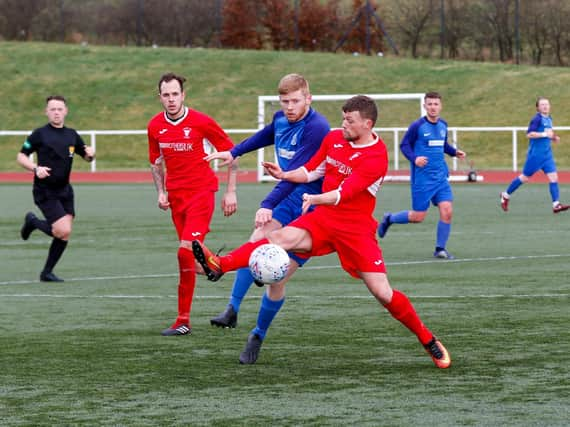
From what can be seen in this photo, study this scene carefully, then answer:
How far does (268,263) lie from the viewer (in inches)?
296

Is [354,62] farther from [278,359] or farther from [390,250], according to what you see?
[278,359]

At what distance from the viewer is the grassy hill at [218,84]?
53.7m

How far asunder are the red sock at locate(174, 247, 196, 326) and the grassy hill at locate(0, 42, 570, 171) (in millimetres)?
39750

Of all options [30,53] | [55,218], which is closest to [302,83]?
[55,218]

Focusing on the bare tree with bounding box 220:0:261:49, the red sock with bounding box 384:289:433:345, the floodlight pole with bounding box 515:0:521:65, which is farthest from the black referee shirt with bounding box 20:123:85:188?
the bare tree with bounding box 220:0:261:49

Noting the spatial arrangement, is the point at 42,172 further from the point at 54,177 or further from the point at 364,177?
the point at 364,177

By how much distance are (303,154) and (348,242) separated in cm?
115

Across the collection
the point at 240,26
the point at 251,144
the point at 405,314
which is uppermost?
the point at 240,26

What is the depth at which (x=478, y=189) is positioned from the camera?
A: 1210 inches

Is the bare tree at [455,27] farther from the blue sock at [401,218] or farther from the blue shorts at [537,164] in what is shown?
the blue sock at [401,218]

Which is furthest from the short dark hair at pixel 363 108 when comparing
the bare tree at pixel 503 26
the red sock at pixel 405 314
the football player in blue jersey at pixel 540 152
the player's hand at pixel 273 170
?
the bare tree at pixel 503 26

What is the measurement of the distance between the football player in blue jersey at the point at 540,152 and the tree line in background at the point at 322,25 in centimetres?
3959

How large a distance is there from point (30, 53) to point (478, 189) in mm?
39622

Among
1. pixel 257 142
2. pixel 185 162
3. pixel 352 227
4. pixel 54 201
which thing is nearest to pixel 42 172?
pixel 54 201
